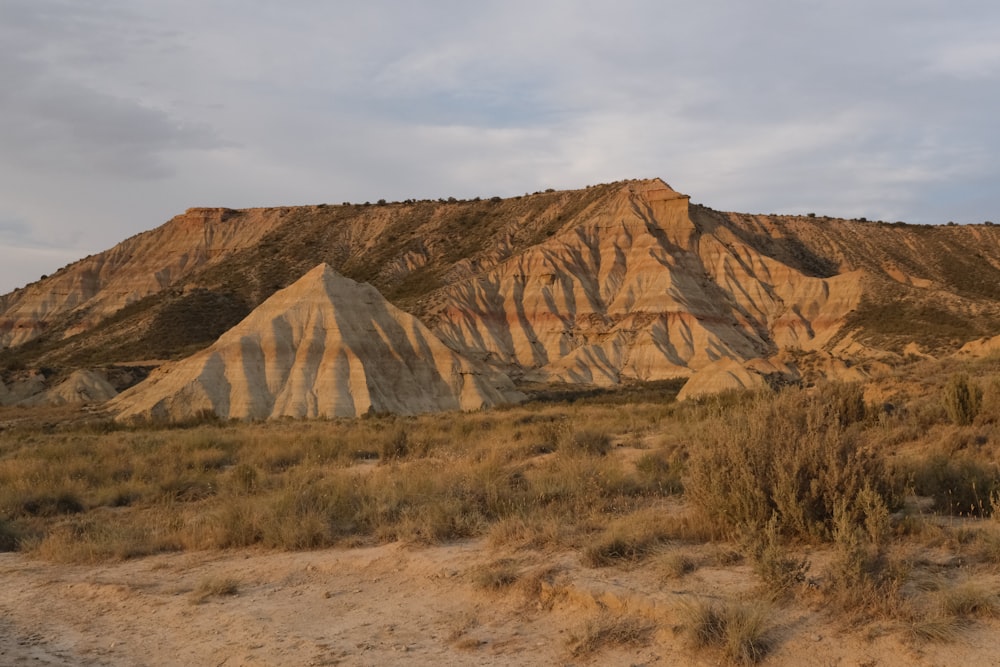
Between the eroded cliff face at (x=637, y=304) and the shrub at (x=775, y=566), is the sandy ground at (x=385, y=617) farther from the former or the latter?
the eroded cliff face at (x=637, y=304)

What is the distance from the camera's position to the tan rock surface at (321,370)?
41.8m

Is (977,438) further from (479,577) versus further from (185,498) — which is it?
(185,498)

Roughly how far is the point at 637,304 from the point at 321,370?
140 ft

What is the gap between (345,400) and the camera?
42.4m

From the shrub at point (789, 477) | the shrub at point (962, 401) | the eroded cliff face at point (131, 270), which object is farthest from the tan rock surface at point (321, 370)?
the eroded cliff face at point (131, 270)

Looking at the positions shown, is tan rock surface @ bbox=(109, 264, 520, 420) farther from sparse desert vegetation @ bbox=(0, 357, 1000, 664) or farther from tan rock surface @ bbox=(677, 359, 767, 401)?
sparse desert vegetation @ bbox=(0, 357, 1000, 664)

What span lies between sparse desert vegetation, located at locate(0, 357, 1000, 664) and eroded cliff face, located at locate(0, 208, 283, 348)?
9712 cm

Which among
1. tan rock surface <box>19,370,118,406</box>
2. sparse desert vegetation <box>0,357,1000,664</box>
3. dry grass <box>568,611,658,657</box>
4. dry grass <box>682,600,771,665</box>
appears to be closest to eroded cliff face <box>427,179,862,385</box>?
tan rock surface <box>19,370,118,406</box>

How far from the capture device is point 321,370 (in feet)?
145

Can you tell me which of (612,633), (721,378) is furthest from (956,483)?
(721,378)

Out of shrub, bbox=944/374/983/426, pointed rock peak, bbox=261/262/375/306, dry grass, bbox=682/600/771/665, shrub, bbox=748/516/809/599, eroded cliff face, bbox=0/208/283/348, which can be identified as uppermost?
eroded cliff face, bbox=0/208/283/348

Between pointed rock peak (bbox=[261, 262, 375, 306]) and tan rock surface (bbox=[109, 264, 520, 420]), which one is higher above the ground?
pointed rock peak (bbox=[261, 262, 375, 306])

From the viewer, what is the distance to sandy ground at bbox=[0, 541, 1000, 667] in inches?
217

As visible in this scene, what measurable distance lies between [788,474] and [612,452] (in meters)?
6.93
